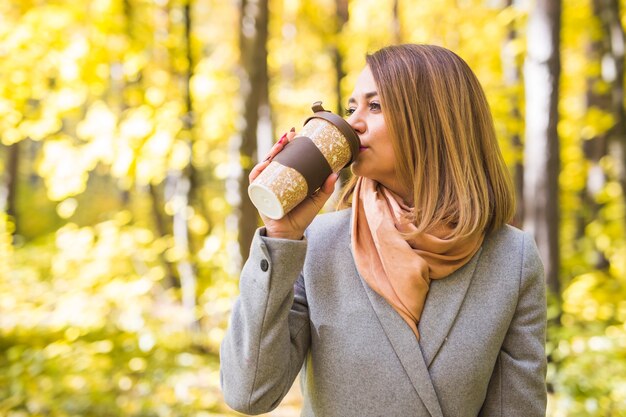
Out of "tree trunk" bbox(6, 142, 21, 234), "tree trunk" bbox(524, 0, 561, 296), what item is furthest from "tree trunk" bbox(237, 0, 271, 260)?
"tree trunk" bbox(6, 142, 21, 234)

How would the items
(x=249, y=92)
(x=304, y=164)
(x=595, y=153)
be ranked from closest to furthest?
1. (x=304, y=164)
2. (x=249, y=92)
3. (x=595, y=153)

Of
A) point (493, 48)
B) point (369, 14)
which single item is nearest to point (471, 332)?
point (493, 48)

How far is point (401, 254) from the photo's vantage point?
4.33 feet

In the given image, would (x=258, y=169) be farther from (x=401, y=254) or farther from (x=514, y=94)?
(x=514, y=94)

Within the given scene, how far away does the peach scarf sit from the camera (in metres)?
1.31

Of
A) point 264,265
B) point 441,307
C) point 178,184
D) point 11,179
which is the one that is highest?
point 264,265

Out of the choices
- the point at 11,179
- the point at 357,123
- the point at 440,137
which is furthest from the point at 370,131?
the point at 11,179

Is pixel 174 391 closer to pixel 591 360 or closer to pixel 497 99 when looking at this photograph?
pixel 591 360

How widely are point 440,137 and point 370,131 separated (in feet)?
0.61

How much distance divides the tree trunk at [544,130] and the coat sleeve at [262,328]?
10.4ft

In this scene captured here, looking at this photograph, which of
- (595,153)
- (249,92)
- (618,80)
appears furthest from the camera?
(595,153)

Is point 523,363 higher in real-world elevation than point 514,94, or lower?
lower

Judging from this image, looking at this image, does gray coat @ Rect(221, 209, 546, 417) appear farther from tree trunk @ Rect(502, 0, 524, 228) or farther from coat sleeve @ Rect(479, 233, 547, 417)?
tree trunk @ Rect(502, 0, 524, 228)

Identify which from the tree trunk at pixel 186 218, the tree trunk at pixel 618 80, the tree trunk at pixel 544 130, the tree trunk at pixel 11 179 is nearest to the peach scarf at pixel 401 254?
the tree trunk at pixel 544 130
